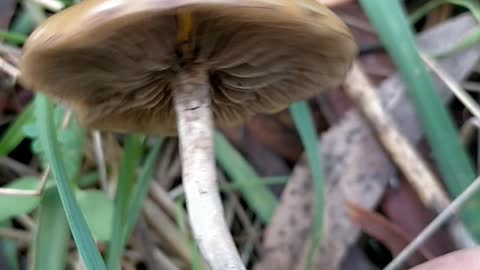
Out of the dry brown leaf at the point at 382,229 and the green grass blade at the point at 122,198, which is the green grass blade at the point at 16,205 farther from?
the dry brown leaf at the point at 382,229

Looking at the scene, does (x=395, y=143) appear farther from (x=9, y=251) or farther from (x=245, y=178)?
(x=9, y=251)

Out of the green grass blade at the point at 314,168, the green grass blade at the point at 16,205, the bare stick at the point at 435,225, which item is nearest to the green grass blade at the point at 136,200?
the green grass blade at the point at 16,205

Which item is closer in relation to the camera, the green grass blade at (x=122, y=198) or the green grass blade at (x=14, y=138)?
the green grass blade at (x=122, y=198)

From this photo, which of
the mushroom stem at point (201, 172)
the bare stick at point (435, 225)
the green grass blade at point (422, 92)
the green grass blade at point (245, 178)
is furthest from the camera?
the green grass blade at point (245, 178)

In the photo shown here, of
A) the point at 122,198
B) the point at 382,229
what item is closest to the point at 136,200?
the point at 122,198

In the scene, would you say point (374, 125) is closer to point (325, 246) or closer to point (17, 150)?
point (325, 246)

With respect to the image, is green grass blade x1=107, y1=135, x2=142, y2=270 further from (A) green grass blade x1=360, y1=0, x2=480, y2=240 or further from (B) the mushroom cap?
(A) green grass blade x1=360, y1=0, x2=480, y2=240

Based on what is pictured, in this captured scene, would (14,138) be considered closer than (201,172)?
No
